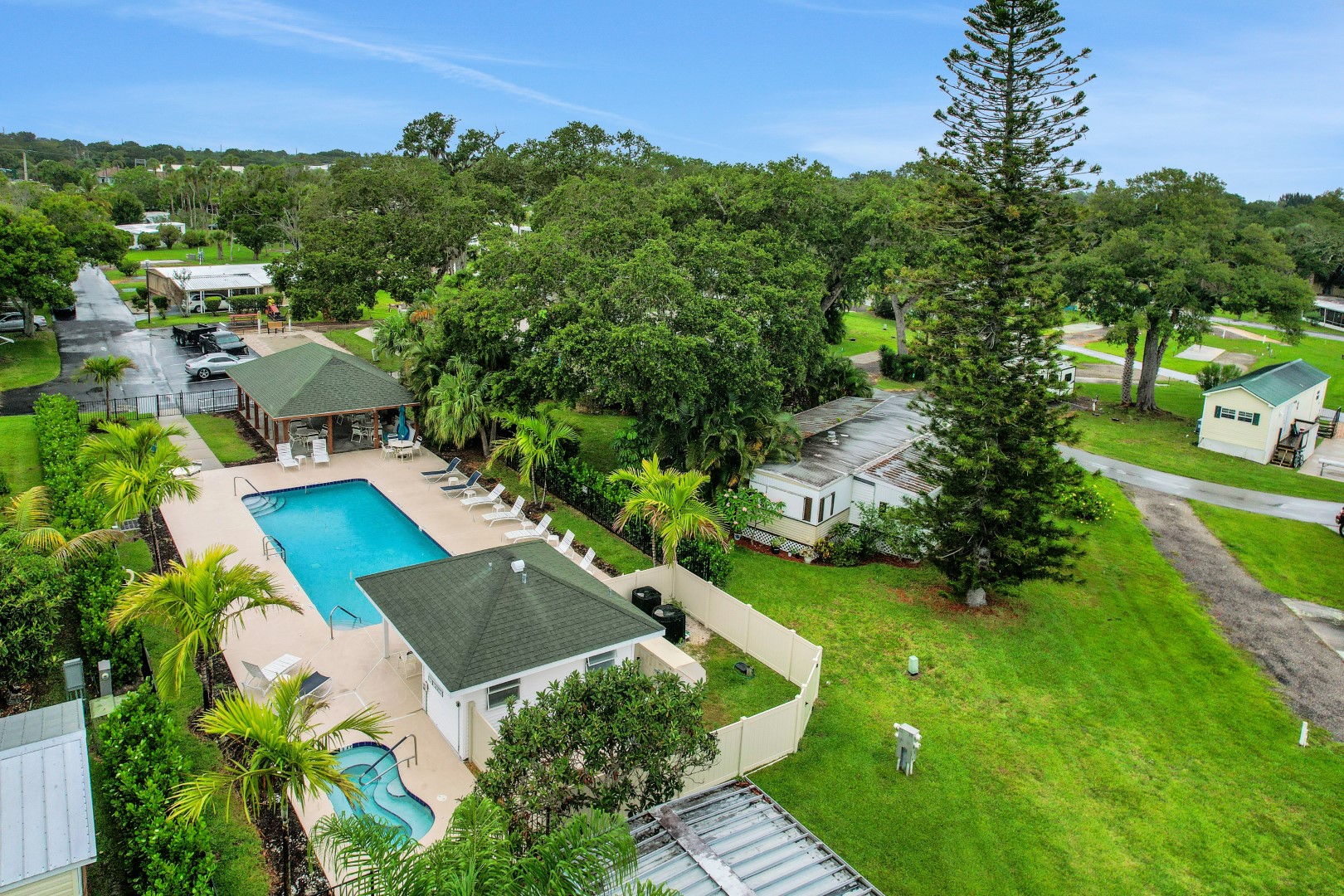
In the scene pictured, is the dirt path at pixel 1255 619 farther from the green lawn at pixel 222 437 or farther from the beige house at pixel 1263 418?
the green lawn at pixel 222 437

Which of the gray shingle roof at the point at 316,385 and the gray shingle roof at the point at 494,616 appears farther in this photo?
the gray shingle roof at the point at 316,385

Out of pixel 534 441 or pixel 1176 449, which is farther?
pixel 1176 449

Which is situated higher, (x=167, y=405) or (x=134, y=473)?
(x=134, y=473)

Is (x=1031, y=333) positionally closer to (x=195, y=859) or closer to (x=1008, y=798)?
(x=1008, y=798)

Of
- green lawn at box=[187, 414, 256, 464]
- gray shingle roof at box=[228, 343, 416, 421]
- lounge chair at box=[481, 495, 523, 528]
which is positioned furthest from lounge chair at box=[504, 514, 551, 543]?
green lawn at box=[187, 414, 256, 464]

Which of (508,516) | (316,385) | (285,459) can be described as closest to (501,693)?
(508,516)

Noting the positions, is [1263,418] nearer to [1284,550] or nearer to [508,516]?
[1284,550]

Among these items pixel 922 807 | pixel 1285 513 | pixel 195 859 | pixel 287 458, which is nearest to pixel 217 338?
pixel 287 458

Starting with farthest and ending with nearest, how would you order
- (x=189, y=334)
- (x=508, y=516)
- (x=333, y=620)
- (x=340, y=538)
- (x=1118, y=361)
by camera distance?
(x=1118, y=361) → (x=189, y=334) → (x=508, y=516) → (x=340, y=538) → (x=333, y=620)

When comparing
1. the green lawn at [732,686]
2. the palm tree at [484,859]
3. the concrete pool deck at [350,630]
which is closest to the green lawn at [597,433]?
the concrete pool deck at [350,630]
